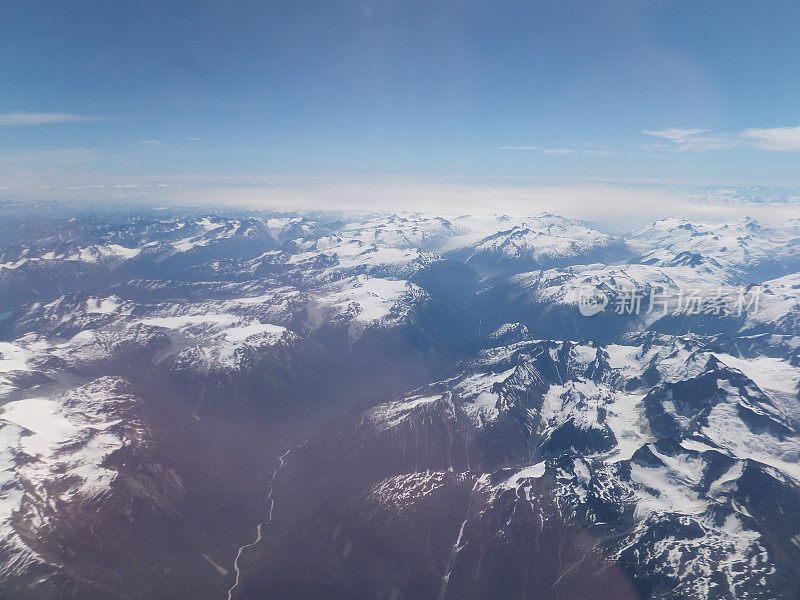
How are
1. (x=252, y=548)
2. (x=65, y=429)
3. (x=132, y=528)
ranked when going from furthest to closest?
(x=65, y=429)
(x=252, y=548)
(x=132, y=528)

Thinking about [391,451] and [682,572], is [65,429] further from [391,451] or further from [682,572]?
[682,572]

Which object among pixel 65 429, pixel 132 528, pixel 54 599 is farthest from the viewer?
pixel 65 429

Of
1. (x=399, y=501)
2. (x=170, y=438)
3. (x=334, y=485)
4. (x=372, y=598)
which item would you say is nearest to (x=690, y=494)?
(x=399, y=501)

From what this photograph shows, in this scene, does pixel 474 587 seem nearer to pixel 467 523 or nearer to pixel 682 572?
pixel 467 523

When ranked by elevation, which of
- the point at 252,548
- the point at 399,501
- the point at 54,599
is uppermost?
the point at 54,599

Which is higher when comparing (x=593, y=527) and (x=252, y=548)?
(x=593, y=527)

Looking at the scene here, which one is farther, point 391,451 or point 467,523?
point 391,451

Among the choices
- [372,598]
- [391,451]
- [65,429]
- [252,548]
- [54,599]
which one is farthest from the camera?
[391,451]

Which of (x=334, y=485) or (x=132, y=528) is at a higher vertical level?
(x=132, y=528)

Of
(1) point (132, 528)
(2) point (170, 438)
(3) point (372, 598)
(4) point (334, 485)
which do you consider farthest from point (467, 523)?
(2) point (170, 438)
